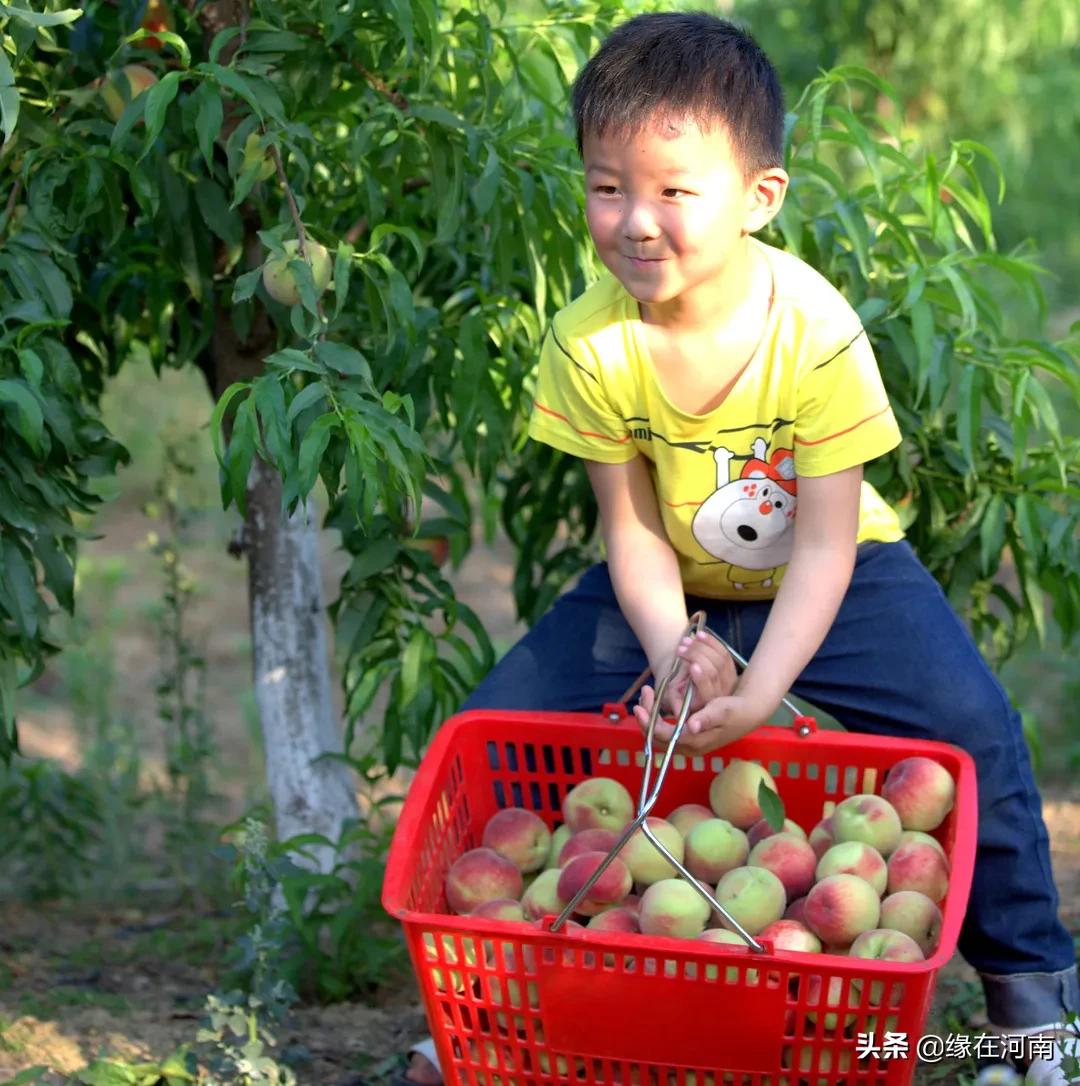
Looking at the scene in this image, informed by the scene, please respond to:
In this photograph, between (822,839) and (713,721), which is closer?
(713,721)

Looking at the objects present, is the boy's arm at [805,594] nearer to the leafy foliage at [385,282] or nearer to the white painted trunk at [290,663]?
the leafy foliage at [385,282]

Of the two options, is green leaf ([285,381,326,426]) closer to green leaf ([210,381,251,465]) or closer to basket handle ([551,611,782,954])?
green leaf ([210,381,251,465])

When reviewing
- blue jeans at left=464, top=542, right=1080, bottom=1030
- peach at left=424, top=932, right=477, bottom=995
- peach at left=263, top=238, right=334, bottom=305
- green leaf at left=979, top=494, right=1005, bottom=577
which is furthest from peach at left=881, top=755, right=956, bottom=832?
peach at left=263, top=238, right=334, bottom=305

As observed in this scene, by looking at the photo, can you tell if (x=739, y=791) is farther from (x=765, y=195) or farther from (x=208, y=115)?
(x=208, y=115)

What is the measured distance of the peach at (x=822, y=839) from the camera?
1973 mm

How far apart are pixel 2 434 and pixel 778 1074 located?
1.13 m

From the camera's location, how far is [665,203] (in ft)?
6.06

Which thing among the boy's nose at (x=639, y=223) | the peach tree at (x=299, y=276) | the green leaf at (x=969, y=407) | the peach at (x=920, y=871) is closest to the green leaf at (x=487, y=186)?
the peach tree at (x=299, y=276)

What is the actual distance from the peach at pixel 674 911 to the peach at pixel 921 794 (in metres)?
0.29

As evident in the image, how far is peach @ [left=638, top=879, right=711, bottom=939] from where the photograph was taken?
1781 millimetres

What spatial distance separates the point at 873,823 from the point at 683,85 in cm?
85

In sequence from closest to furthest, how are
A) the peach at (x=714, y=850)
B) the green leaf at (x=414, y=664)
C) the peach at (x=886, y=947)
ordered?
the peach at (x=886, y=947), the peach at (x=714, y=850), the green leaf at (x=414, y=664)

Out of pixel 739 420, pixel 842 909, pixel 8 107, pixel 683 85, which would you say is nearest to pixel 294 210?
pixel 8 107

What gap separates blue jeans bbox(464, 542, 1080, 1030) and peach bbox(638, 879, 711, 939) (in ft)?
1.39
